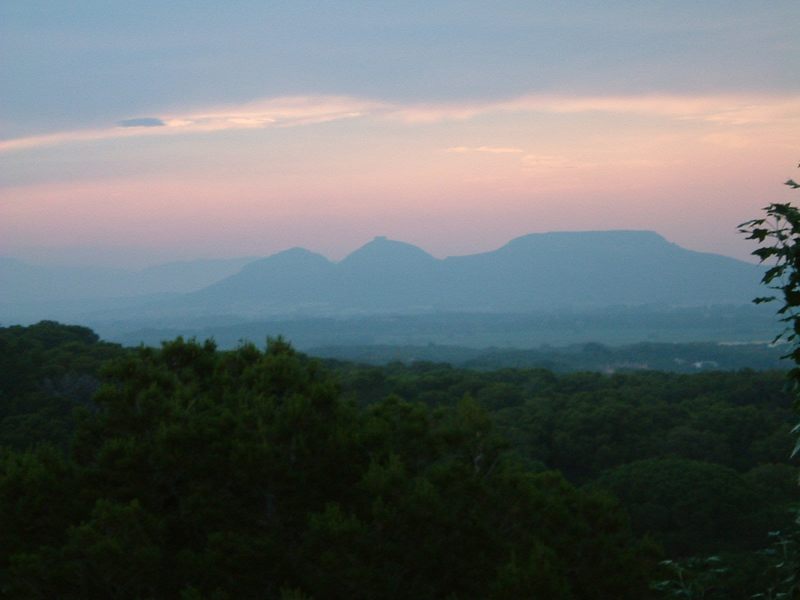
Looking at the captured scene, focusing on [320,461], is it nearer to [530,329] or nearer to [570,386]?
[570,386]

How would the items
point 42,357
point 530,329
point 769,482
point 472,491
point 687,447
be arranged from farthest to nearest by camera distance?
point 530,329
point 42,357
point 687,447
point 769,482
point 472,491

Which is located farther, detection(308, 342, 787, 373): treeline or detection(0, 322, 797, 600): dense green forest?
detection(308, 342, 787, 373): treeline

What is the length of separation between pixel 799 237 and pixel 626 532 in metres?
7.37

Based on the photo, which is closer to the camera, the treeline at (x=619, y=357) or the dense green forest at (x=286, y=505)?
the dense green forest at (x=286, y=505)

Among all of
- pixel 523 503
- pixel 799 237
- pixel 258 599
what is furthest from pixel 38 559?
pixel 799 237

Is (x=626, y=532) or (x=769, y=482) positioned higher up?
(x=626, y=532)

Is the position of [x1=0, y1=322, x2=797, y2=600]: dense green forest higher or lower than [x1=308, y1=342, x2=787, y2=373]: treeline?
higher

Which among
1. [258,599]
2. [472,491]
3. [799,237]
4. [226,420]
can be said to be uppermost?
[799,237]

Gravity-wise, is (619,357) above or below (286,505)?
below

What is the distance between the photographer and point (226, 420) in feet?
34.0

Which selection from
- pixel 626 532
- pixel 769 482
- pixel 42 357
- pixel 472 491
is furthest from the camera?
pixel 42 357

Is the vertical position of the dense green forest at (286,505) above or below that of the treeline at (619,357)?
above

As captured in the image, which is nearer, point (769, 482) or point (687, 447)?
point (769, 482)

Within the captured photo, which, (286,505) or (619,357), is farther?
(619,357)
